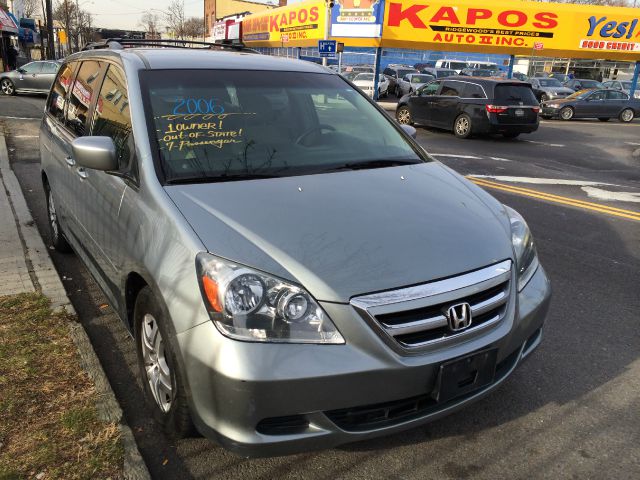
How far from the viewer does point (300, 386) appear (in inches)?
78.3

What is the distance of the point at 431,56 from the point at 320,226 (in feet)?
174

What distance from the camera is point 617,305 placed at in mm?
4254

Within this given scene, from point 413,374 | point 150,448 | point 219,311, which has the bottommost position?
point 150,448

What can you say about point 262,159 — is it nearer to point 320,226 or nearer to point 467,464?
point 320,226

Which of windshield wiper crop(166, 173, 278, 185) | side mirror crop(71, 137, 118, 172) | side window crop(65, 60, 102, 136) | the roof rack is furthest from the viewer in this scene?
the roof rack

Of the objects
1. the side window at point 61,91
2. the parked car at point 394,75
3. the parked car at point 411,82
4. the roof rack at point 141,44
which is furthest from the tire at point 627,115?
the side window at point 61,91

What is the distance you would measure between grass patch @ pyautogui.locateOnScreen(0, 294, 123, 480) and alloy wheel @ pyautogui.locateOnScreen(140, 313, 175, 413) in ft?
0.87

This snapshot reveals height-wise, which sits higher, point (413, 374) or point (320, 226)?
point (320, 226)

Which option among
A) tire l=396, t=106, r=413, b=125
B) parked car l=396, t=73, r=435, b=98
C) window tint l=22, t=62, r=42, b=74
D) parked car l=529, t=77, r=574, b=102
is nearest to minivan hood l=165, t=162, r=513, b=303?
tire l=396, t=106, r=413, b=125

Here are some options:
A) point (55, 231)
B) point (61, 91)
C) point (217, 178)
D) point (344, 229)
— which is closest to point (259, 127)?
point (217, 178)

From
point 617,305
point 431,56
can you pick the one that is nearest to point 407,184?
point 617,305

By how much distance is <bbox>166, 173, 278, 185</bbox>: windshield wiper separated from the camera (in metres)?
2.65

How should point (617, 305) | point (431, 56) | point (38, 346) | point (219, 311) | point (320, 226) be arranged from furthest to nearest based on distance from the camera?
point (431, 56) < point (617, 305) < point (38, 346) < point (320, 226) < point (219, 311)

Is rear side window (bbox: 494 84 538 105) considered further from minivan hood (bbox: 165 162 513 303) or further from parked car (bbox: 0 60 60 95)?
parked car (bbox: 0 60 60 95)
